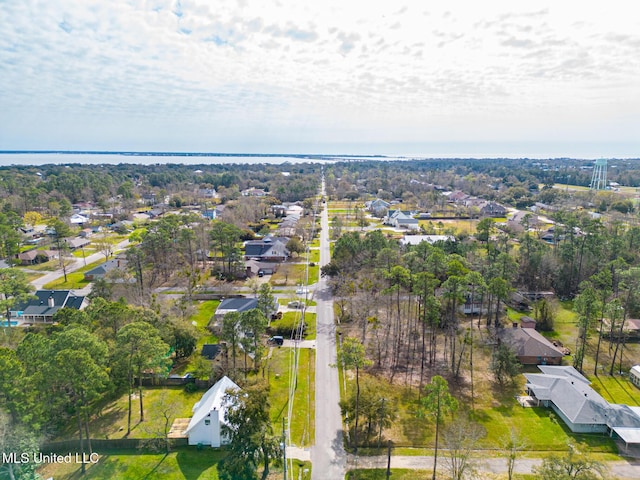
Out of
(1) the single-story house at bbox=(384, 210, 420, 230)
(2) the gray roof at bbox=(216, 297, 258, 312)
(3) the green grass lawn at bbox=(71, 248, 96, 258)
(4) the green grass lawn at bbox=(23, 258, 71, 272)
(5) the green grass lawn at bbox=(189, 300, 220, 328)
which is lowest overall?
(5) the green grass lawn at bbox=(189, 300, 220, 328)

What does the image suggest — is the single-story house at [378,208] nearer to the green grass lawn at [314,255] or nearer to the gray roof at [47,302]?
the green grass lawn at [314,255]

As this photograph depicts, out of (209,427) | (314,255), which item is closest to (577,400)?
(209,427)

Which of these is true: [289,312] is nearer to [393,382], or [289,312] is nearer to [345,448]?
[393,382]

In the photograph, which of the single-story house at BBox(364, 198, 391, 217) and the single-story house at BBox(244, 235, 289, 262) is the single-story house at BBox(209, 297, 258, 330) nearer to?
the single-story house at BBox(244, 235, 289, 262)

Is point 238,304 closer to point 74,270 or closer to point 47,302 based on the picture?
point 47,302

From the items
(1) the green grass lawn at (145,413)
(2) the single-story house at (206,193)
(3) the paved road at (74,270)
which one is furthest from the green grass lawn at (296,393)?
(2) the single-story house at (206,193)

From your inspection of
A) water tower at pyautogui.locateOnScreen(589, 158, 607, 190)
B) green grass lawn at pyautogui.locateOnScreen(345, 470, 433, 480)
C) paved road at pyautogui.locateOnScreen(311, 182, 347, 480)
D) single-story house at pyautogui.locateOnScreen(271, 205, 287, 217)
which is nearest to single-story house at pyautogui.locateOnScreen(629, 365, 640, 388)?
green grass lawn at pyautogui.locateOnScreen(345, 470, 433, 480)

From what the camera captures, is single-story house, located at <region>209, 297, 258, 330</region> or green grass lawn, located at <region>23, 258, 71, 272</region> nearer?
single-story house, located at <region>209, 297, 258, 330</region>
